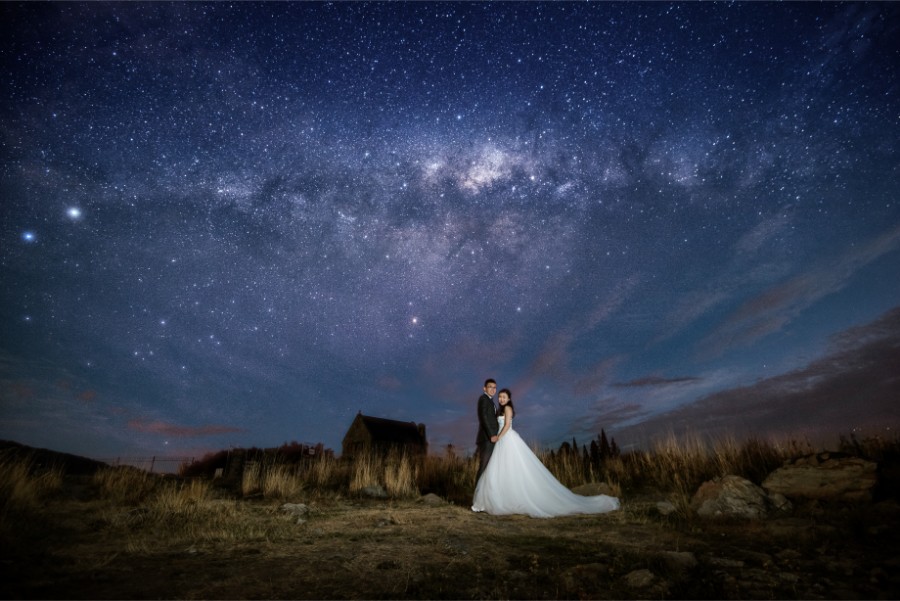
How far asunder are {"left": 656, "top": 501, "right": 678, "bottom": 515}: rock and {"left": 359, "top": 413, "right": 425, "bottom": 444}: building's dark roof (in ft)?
85.7

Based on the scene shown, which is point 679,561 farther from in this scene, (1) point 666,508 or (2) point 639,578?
(1) point 666,508

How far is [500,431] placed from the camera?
8.32m

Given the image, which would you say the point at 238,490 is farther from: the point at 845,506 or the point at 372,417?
the point at 372,417

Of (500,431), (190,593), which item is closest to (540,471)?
(500,431)

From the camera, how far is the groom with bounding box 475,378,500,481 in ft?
27.7

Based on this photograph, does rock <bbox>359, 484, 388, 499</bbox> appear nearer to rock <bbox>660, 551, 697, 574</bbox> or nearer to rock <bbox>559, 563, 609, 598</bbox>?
rock <bbox>559, 563, 609, 598</bbox>

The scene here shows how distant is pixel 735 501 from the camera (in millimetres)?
5438

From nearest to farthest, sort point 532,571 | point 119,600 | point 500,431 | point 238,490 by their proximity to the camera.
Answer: point 119,600 < point 532,571 < point 500,431 < point 238,490

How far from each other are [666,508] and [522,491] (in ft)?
7.71

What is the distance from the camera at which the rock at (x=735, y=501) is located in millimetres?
5293

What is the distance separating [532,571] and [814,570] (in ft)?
7.72

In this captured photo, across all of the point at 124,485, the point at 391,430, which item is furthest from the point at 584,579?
the point at 391,430

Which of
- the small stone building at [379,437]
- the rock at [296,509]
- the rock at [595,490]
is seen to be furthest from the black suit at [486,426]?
the small stone building at [379,437]

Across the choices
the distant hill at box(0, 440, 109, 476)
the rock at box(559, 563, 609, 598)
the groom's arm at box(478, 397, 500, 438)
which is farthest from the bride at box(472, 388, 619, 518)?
the distant hill at box(0, 440, 109, 476)
